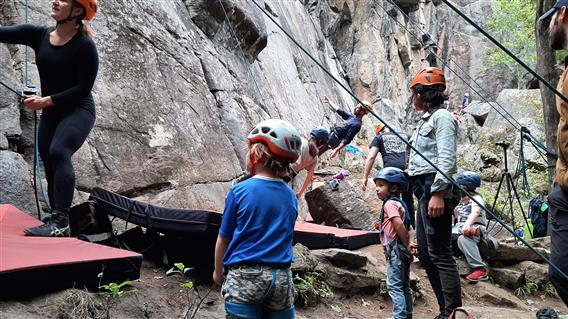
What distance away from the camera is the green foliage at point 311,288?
184 inches

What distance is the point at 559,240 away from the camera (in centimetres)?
260

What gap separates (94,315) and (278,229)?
1.55 m

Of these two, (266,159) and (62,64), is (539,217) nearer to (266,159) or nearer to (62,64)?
(266,159)

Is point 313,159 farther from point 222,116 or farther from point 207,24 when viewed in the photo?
point 207,24

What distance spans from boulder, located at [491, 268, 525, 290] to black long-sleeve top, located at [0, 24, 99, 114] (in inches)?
230

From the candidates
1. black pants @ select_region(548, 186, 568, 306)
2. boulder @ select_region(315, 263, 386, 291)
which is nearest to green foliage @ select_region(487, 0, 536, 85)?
boulder @ select_region(315, 263, 386, 291)

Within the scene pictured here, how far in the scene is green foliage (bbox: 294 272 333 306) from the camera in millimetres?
4668

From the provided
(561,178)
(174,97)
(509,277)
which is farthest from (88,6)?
(509,277)

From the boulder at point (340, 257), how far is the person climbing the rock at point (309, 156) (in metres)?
0.95

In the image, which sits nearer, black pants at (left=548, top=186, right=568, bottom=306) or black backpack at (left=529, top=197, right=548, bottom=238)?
black pants at (left=548, top=186, right=568, bottom=306)

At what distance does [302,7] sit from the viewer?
17.9 meters

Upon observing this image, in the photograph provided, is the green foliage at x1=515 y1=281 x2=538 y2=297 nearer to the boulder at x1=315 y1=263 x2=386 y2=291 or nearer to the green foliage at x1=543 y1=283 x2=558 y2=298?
the green foliage at x1=543 y1=283 x2=558 y2=298

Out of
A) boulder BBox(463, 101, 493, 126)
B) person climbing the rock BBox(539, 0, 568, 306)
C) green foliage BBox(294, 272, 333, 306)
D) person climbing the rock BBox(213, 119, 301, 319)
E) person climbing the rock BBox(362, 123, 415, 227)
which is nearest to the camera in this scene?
person climbing the rock BBox(213, 119, 301, 319)

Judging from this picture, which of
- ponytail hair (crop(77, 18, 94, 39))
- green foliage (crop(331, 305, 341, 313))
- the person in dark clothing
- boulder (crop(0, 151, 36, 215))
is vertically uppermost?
ponytail hair (crop(77, 18, 94, 39))
